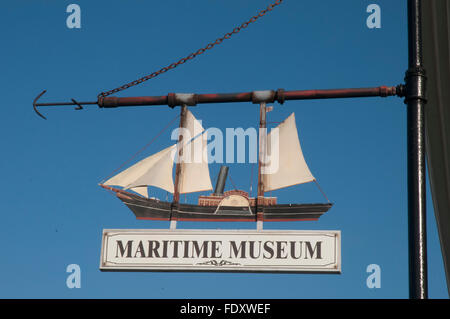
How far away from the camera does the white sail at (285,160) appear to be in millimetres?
7859

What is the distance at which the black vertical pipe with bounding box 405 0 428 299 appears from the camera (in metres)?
6.29

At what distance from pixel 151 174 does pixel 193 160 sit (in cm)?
167

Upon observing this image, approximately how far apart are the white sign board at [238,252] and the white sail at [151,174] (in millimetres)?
2137

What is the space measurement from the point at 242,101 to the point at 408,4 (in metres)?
1.95

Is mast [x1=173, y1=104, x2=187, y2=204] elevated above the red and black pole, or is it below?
below

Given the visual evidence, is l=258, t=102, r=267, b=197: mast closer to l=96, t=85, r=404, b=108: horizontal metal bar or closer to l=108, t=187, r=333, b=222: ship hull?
l=96, t=85, r=404, b=108: horizontal metal bar

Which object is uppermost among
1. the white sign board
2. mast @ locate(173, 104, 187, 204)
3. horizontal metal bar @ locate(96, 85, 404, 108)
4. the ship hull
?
horizontal metal bar @ locate(96, 85, 404, 108)

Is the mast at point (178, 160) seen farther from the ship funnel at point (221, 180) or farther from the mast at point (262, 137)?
the ship funnel at point (221, 180)

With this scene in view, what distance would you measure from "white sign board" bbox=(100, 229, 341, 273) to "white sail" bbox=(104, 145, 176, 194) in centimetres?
214

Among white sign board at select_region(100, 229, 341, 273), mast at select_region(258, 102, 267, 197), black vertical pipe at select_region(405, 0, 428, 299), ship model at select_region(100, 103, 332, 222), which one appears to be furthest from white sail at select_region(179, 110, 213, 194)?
black vertical pipe at select_region(405, 0, 428, 299)

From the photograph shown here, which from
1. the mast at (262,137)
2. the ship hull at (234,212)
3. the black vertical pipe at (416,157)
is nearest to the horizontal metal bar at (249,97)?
the mast at (262,137)
